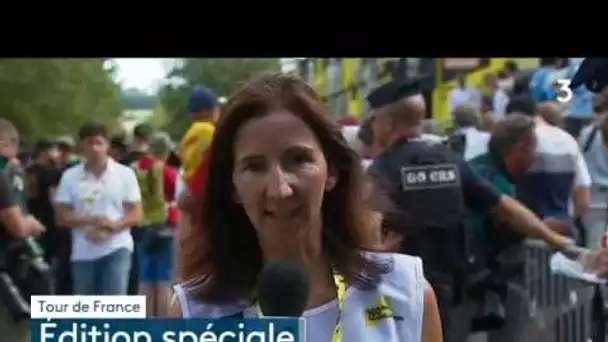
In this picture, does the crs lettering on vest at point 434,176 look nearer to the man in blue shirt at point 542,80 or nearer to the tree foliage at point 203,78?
the man in blue shirt at point 542,80

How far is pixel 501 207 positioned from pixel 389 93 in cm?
40

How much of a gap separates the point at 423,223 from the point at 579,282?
16.7 inches

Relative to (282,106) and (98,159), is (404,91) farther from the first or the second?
(98,159)

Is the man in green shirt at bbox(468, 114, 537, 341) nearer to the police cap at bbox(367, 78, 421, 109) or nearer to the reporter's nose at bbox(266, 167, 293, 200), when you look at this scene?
the police cap at bbox(367, 78, 421, 109)

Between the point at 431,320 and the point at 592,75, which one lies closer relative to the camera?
the point at 431,320

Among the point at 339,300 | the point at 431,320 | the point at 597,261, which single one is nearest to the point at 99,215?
the point at 339,300

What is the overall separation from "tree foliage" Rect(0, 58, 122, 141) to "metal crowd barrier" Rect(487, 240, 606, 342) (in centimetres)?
110

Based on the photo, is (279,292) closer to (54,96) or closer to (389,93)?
(389,93)

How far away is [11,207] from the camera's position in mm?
2633

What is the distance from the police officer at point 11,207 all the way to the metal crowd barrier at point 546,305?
46.1 inches

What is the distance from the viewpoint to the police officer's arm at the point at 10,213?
262 centimetres

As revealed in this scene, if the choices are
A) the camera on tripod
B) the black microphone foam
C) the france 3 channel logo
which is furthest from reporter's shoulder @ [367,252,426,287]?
the camera on tripod

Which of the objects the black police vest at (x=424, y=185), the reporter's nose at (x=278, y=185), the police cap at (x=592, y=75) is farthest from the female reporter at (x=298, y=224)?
the police cap at (x=592, y=75)

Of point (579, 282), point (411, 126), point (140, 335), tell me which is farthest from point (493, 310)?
point (140, 335)
